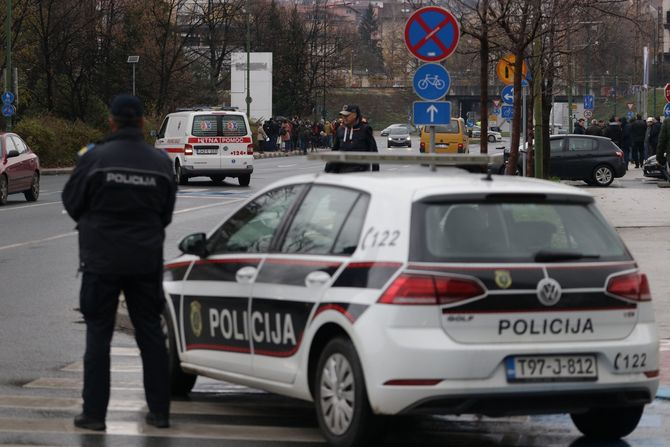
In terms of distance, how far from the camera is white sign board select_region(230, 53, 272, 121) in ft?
269

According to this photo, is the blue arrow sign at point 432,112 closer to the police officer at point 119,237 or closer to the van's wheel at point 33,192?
the police officer at point 119,237

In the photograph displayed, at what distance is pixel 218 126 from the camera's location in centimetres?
3616

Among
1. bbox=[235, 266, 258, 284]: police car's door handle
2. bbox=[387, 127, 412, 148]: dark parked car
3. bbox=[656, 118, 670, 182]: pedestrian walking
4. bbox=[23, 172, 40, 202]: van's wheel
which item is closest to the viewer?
bbox=[235, 266, 258, 284]: police car's door handle

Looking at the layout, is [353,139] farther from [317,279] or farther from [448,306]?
[448,306]

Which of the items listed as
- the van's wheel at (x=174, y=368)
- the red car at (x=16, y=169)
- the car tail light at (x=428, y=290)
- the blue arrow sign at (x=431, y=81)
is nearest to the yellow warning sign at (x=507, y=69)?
the blue arrow sign at (x=431, y=81)

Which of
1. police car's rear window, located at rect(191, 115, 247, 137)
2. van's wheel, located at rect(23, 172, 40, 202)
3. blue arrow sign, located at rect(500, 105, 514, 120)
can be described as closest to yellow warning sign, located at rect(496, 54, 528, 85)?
blue arrow sign, located at rect(500, 105, 514, 120)

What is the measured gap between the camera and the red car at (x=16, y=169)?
2853cm

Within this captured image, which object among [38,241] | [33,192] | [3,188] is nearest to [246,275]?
[38,241]

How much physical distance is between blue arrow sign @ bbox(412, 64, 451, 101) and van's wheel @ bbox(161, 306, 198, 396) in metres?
8.24

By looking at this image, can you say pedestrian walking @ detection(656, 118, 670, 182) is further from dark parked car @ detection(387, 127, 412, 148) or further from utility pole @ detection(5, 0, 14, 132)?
dark parked car @ detection(387, 127, 412, 148)

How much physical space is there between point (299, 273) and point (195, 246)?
1.06 m

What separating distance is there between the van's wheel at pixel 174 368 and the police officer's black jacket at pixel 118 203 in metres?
1.22

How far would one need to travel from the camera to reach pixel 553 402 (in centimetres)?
704

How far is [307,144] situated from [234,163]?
4401 centimetres
